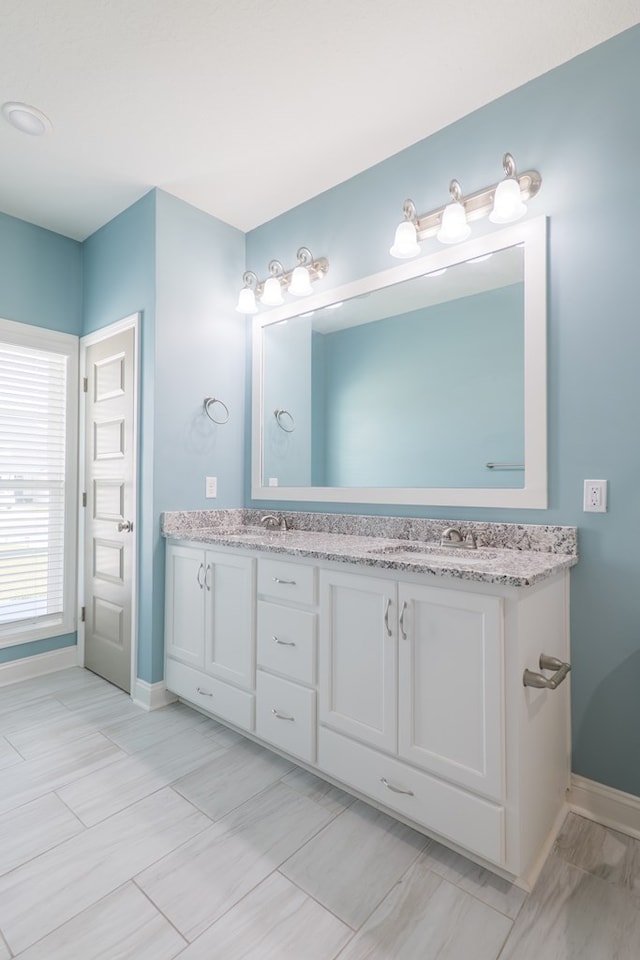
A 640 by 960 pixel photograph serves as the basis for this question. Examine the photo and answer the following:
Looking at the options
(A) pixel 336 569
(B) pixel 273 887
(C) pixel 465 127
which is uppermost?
(C) pixel 465 127

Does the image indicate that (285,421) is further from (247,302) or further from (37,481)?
(37,481)

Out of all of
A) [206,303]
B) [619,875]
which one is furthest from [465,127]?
[619,875]

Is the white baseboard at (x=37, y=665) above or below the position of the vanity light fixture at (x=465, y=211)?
below

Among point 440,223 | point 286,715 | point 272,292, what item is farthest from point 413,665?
point 272,292

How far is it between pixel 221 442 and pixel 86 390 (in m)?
0.99

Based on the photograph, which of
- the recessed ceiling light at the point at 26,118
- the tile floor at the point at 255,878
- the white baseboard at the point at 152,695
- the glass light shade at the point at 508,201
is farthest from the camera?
the white baseboard at the point at 152,695

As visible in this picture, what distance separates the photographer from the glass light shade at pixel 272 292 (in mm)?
2578

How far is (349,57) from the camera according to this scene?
68.4 inches

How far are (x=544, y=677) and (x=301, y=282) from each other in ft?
6.70

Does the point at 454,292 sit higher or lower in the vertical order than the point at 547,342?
higher

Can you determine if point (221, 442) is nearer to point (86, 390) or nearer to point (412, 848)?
point (86, 390)

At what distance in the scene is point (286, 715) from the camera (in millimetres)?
1865

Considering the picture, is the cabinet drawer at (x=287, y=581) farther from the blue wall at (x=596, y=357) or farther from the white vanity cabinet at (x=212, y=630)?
the blue wall at (x=596, y=357)

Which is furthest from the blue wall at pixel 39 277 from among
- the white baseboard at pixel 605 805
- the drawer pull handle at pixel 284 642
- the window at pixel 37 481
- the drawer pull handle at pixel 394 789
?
the white baseboard at pixel 605 805
